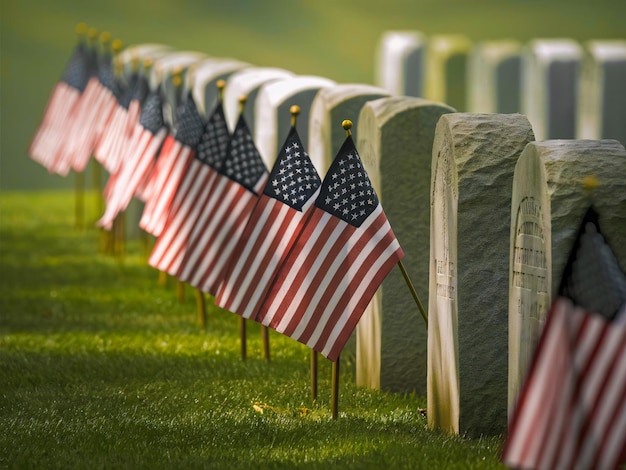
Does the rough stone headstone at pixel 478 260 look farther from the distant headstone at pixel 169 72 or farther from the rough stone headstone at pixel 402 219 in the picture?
the distant headstone at pixel 169 72

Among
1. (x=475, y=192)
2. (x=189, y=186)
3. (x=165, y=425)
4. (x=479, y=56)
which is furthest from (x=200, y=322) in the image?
(x=479, y=56)

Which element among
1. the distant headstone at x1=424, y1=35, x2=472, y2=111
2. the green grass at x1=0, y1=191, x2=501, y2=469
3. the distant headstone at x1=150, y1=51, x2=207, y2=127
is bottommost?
the green grass at x1=0, y1=191, x2=501, y2=469

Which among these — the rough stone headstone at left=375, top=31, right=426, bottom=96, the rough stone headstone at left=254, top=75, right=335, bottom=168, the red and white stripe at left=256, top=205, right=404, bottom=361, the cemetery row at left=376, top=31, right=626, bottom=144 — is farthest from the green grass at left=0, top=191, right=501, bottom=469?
the rough stone headstone at left=375, top=31, right=426, bottom=96

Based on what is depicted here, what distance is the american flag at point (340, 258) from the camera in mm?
8297

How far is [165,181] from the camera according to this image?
12.6m

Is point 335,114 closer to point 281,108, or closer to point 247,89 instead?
point 281,108

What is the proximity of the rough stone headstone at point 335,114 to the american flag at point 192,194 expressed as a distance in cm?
96

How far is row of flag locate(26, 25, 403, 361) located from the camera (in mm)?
8328

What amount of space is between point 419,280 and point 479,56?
46.5 feet

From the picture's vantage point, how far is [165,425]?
27.2 feet

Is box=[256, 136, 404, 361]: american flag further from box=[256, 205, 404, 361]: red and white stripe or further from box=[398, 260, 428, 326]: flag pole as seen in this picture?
box=[398, 260, 428, 326]: flag pole

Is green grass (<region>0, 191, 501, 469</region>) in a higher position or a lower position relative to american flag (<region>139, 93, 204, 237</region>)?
lower

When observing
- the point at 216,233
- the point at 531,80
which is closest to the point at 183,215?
the point at 216,233

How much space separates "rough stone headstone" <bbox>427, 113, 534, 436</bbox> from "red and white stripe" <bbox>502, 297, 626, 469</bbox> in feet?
7.39
